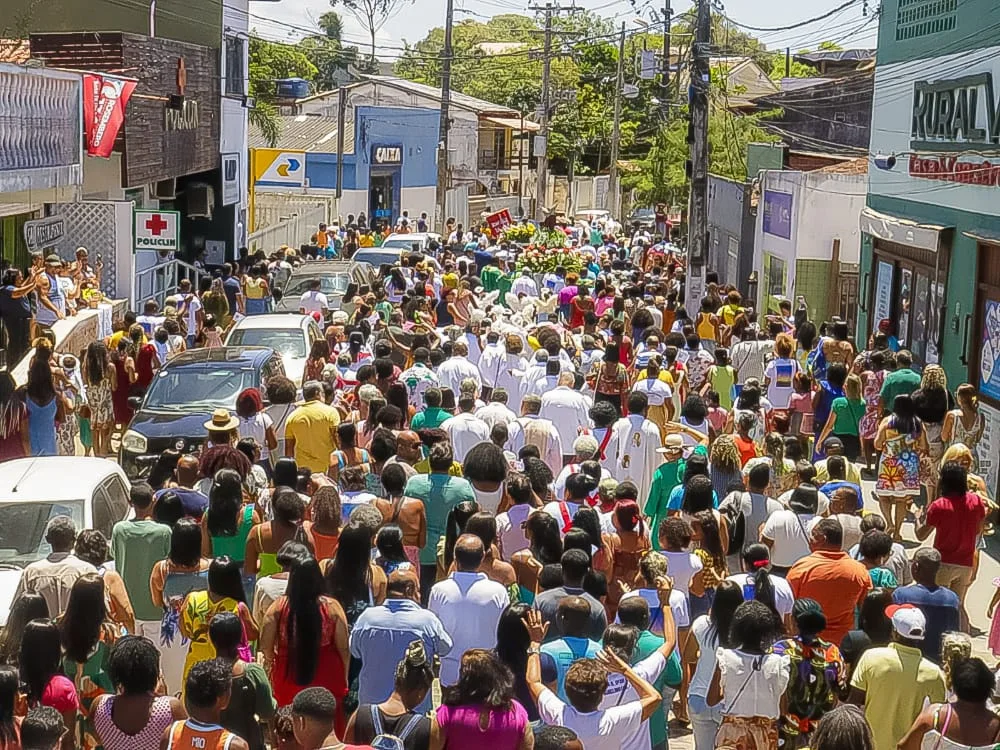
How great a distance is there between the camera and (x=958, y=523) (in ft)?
32.6

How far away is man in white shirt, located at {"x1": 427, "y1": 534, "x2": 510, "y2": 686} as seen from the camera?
24.2 feet

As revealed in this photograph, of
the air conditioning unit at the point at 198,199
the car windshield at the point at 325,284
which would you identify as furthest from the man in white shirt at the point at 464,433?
the air conditioning unit at the point at 198,199

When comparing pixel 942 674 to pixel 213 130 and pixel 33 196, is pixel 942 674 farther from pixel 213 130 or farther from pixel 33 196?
pixel 213 130

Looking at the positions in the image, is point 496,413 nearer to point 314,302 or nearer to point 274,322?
point 274,322

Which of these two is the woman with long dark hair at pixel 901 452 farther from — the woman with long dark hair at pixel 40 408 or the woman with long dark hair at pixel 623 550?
the woman with long dark hair at pixel 40 408

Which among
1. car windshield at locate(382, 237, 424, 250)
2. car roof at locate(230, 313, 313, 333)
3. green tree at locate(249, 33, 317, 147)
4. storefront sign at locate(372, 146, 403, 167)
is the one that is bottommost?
car roof at locate(230, 313, 313, 333)

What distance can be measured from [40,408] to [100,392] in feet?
5.39

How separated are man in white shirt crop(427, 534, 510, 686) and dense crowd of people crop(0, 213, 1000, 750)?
0.5 inches

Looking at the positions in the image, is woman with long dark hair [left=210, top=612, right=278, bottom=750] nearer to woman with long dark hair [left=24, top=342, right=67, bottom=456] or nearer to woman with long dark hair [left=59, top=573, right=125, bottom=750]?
woman with long dark hair [left=59, top=573, right=125, bottom=750]

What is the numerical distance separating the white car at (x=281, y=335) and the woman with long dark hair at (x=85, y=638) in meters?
9.93

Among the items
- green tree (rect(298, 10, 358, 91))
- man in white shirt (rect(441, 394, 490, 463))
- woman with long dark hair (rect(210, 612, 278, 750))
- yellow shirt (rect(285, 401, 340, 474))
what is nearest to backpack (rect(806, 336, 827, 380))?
man in white shirt (rect(441, 394, 490, 463))

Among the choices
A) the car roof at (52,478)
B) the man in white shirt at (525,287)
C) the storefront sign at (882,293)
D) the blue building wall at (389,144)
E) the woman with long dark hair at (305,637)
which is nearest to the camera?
the woman with long dark hair at (305,637)

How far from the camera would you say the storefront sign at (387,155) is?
183 feet

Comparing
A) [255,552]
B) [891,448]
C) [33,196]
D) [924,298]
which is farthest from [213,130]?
[255,552]
